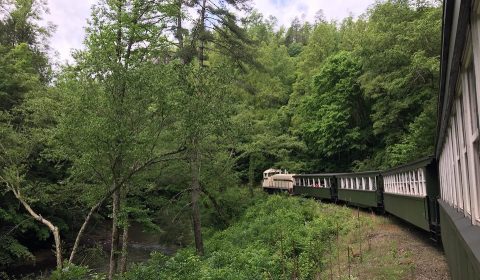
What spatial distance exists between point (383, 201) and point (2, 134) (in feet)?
48.9

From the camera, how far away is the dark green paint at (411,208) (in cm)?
1079

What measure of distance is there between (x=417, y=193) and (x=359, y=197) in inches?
368

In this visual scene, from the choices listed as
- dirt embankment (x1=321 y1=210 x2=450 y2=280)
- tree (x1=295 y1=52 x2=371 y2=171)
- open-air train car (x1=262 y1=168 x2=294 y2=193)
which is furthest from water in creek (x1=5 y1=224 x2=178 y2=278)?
tree (x1=295 y1=52 x2=371 y2=171)

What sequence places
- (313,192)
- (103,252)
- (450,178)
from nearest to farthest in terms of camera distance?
1. (450,178)
2. (103,252)
3. (313,192)

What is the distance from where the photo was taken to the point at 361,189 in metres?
20.7

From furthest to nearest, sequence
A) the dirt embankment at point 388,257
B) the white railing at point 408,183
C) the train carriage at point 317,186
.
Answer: the train carriage at point 317,186, the white railing at point 408,183, the dirt embankment at point 388,257

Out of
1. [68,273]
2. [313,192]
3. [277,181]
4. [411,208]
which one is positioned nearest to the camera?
[68,273]

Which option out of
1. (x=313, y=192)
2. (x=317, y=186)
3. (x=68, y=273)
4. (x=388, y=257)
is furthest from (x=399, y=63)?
(x=68, y=273)

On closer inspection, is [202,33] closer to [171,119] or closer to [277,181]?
[171,119]

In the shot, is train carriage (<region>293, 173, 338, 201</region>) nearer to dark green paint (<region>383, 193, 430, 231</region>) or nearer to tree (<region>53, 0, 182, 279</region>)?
dark green paint (<region>383, 193, 430, 231</region>)

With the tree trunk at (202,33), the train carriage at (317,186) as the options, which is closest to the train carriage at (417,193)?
the tree trunk at (202,33)

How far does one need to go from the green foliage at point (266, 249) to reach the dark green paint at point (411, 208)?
1.78 meters

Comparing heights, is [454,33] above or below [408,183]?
above

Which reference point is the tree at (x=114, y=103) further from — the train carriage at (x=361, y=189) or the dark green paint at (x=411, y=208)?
the train carriage at (x=361, y=189)
